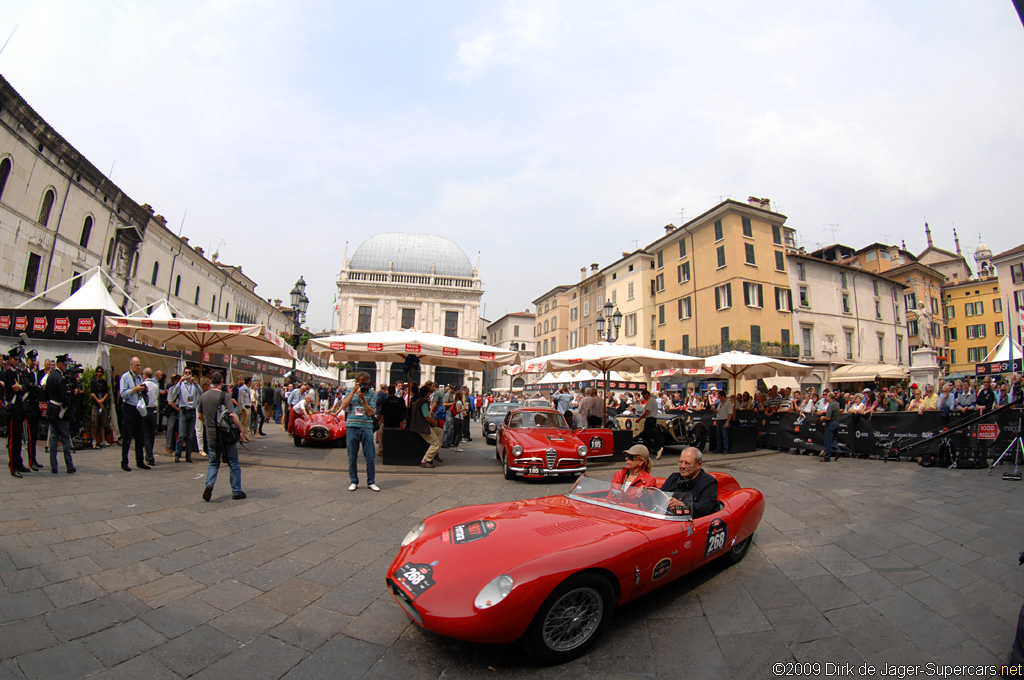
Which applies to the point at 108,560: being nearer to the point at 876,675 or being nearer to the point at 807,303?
the point at 876,675

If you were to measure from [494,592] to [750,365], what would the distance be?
1293cm

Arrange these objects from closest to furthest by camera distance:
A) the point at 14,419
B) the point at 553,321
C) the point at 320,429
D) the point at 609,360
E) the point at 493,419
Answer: the point at 14,419 → the point at 609,360 → the point at 320,429 → the point at 493,419 → the point at 553,321

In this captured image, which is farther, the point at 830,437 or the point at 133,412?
the point at 830,437

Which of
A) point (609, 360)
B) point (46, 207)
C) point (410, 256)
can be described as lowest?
point (609, 360)

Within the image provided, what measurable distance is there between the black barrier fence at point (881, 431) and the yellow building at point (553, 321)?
38.0 meters

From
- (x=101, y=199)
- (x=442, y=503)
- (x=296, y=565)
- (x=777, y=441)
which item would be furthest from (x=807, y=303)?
(x=101, y=199)

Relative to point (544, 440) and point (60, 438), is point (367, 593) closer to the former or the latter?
point (544, 440)

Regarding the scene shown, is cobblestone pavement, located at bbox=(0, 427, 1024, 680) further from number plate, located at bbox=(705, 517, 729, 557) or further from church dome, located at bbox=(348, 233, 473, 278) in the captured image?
church dome, located at bbox=(348, 233, 473, 278)

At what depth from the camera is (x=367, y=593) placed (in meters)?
3.43

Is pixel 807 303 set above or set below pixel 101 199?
below

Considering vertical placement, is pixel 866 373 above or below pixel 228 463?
above

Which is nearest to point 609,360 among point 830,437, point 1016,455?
point 830,437

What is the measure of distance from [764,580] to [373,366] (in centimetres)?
5248

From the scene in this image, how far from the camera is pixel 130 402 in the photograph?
7.53 metres
